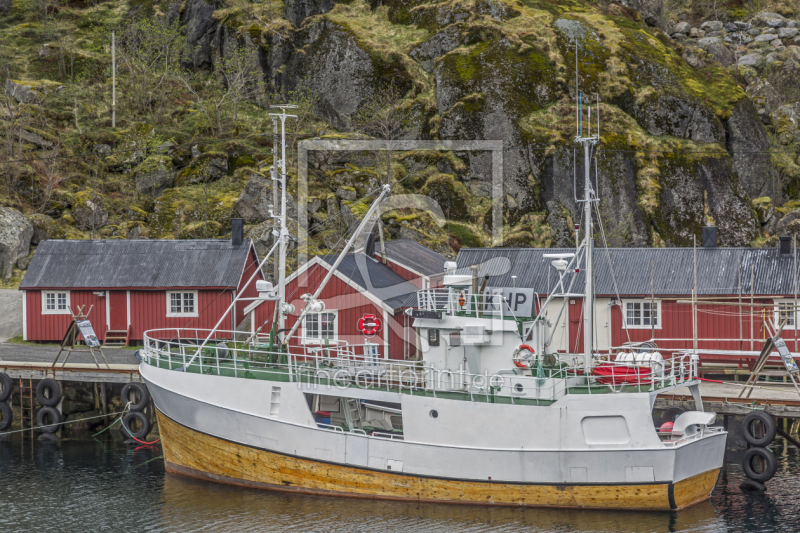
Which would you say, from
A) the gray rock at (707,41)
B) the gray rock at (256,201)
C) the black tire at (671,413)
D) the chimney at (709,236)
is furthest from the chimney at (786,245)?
the gray rock at (707,41)

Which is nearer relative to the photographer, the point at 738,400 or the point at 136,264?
the point at 738,400

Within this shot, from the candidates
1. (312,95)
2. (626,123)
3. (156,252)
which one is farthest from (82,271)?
(626,123)

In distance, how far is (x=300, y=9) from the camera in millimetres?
65000

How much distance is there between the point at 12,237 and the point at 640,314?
3336cm

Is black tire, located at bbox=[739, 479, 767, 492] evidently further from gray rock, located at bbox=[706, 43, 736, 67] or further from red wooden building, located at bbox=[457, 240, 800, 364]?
gray rock, located at bbox=[706, 43, 736, 67]

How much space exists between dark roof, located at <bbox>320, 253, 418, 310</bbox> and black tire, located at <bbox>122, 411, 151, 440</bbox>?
9.27 meters

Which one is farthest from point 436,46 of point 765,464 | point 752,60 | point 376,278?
point 765,464

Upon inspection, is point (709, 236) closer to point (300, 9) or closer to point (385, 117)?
point (385, 117)

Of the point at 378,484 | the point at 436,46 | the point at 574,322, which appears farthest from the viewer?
the point at 436,46

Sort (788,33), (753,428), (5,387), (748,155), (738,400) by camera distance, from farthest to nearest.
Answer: (788,33)
(748,155)
(5,387)
(738,400)
(753,428)

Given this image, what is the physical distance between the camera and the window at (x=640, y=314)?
32.6 metres

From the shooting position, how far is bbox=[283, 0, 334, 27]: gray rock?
212 feet

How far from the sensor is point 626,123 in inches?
2120

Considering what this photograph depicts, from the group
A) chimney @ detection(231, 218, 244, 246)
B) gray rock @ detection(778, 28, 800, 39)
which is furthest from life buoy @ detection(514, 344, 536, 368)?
gray rock @ detection(778, 28, 800, 39)
